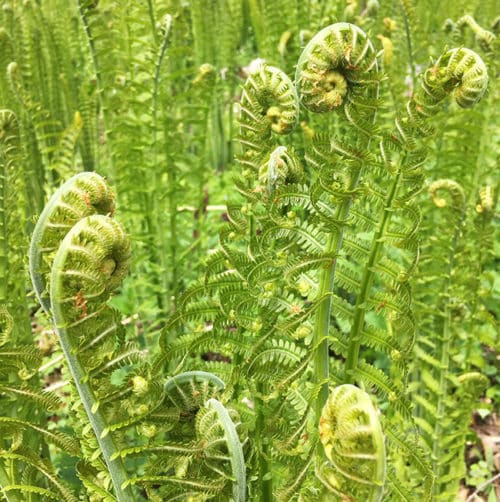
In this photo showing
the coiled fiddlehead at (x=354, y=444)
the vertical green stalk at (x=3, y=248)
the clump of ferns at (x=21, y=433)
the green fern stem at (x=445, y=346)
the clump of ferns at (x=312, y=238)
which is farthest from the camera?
the green fern stem at (x=445, y=346)

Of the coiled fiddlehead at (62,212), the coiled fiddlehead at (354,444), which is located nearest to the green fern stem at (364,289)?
the coiled fiddlehead at (354,444)

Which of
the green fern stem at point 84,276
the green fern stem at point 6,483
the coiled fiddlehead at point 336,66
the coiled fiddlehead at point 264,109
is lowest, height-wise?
the green fern stem at point 6,483

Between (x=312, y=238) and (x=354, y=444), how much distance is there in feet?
1.35

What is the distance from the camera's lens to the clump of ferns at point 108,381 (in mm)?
814

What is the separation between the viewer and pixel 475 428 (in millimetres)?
2484

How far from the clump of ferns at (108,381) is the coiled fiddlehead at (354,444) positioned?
0.77ft

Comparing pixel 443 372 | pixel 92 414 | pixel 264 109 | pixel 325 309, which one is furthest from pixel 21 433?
pixel 443 372

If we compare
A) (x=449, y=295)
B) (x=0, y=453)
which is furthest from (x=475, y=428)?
(x=0, y=453)

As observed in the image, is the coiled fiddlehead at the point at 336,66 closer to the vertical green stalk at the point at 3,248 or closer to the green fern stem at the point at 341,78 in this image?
the green fern stem at the point at 341,78

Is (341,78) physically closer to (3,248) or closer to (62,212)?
(62,212)

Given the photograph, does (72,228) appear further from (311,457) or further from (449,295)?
(449,295)

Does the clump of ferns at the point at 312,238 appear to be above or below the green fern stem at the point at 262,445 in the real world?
above

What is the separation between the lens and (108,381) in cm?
95

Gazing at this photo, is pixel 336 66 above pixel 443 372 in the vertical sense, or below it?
above
